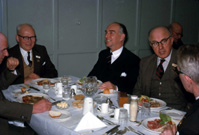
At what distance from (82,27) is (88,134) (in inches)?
164

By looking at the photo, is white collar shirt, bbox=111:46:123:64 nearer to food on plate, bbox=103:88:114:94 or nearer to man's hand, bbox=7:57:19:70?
food on plate, bbox=103:88:114:94

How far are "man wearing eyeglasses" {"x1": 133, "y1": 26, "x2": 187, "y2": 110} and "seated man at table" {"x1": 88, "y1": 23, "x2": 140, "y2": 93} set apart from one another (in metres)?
0.34

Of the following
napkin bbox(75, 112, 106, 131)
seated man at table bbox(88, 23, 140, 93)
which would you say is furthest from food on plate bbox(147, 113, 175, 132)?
seated man at table bbox(88, 23, 140, 93)

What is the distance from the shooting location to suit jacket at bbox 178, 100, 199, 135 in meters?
1.45

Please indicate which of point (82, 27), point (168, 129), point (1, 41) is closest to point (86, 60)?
point (82, 27)

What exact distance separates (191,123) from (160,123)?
289mm

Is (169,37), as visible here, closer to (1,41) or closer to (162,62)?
(162,62)

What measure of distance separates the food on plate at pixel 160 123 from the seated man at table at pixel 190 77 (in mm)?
110

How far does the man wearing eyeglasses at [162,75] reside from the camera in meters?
2.80

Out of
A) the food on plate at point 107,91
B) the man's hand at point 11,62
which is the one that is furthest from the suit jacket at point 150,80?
the man's hand at point 11,62

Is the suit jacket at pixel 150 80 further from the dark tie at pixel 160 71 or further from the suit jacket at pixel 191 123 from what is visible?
the suit jacket at pixel 191 123

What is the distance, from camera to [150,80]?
2951mm

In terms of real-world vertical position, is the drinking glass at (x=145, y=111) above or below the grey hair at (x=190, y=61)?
below

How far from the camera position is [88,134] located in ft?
5.14
